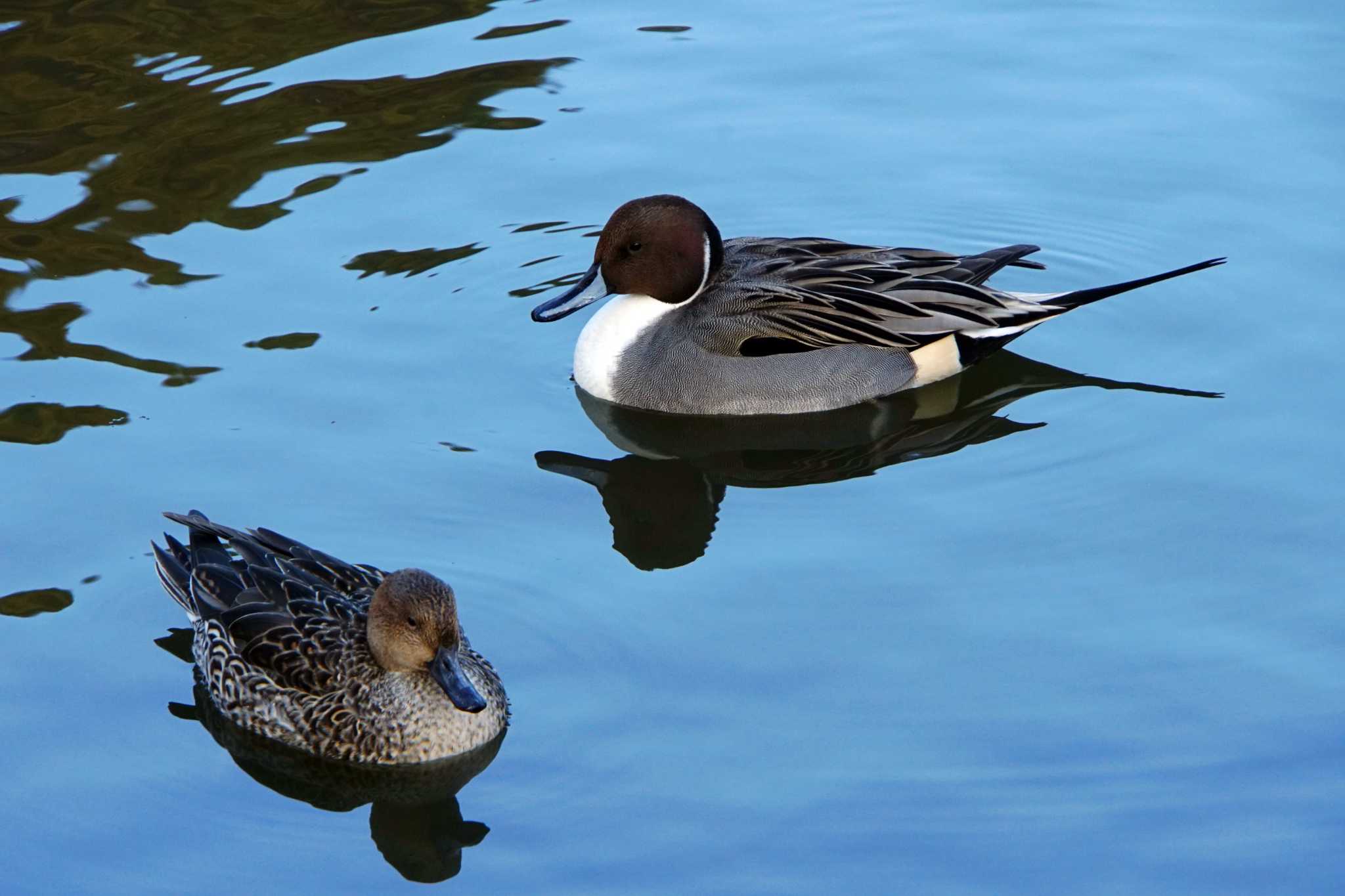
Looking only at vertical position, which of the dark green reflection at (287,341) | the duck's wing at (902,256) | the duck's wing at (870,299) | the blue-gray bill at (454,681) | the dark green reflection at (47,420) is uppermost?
the duck's wing at (902,256)

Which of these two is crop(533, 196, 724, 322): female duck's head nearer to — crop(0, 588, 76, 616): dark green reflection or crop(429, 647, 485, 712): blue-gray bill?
crop(0, 588, 76, 616): dark green reflection

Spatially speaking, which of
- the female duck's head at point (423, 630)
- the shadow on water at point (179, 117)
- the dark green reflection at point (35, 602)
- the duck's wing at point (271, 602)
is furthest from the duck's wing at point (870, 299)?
the dark green reflection at point (35, 602)

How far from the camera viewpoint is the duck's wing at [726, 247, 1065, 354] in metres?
8.37

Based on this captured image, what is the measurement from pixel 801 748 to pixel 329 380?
326 centimetres

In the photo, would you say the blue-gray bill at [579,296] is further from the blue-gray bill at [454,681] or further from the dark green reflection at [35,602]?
the blue-gray bill at [454,681]

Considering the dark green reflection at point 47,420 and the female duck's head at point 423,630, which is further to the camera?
the dark green reflection at point 47,420

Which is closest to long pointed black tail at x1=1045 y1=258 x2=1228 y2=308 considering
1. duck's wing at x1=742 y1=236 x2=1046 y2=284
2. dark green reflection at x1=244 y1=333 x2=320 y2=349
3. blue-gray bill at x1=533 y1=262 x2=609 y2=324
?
duck's wing at x1=742 y1=236 x2=1046 y2=284

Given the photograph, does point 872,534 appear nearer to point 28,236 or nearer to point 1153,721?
point 1153,721

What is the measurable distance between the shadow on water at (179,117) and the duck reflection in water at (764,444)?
187 cm

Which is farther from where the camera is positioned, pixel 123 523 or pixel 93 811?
pixel 123 523

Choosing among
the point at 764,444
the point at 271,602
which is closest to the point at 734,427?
the point at 764,444

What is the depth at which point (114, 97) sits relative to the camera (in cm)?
1098

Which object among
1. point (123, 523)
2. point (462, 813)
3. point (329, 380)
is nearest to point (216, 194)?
point (329, 380)

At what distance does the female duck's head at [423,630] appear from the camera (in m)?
5.71
